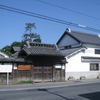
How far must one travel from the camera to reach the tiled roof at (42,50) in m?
16.7

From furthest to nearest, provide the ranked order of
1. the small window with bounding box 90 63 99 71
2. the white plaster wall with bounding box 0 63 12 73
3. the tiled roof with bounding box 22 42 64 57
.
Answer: the small window with bounding box 90 63 99 71, the tiled roof with bounding box 22 42 64 57, the white plaster wall with bounding box 0 63 12 73

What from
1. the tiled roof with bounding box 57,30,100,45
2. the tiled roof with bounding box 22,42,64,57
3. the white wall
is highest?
the tiled roof with bounding box 57,30,100,45

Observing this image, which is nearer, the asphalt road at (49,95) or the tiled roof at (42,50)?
the asphalt road at (49,95)

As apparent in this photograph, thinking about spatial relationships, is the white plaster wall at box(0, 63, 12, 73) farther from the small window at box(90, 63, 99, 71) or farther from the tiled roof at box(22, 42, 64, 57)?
the small window at box(90, 63, 99, 71)

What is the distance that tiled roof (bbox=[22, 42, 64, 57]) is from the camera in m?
16.7

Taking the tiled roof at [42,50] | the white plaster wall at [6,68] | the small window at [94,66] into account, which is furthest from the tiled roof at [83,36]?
the white plaster wall at [6,68]

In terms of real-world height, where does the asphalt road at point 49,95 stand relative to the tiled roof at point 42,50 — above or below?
below

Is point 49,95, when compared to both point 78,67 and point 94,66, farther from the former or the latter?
point 94,66

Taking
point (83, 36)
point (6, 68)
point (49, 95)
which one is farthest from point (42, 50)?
point (83, 36)

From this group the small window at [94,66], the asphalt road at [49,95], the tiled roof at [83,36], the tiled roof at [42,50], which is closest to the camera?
the asphalt road at [49,95]

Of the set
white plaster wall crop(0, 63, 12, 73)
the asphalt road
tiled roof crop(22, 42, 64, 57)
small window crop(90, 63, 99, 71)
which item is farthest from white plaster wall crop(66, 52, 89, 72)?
the asphalt road

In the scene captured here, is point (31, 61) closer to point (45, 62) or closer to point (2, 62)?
point (45, 62)

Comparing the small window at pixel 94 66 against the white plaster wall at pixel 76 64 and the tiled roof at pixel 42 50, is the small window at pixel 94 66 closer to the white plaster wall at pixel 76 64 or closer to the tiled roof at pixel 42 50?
the white plaster wall at pixel 76 64

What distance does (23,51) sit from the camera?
17562 mm
